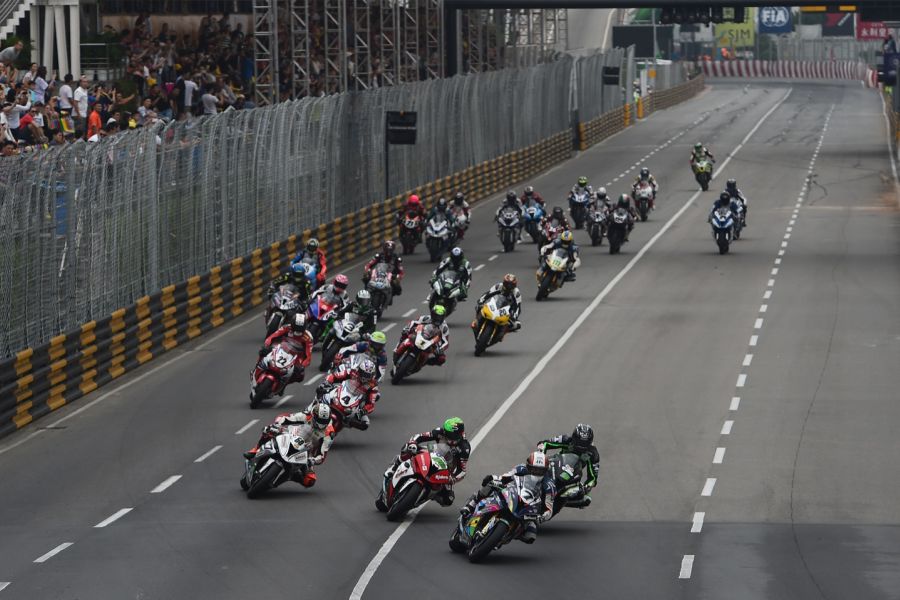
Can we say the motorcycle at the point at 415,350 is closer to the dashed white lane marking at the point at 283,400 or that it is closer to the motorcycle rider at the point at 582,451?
the dashed white lane marking at the point at 283,400

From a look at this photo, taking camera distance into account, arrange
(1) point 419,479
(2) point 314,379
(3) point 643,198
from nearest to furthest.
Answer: (1) point 419,479, (2) point 314,379, (3) point 643,198

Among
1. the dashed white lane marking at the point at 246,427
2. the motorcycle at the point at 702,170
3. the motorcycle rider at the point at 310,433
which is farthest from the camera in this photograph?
the motorcycle at the point at 702,170

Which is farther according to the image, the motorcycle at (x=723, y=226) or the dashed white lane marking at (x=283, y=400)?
the motorcycle at (x=723, y=226)

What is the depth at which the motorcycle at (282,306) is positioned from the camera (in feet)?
105

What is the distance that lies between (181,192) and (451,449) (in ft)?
52.3

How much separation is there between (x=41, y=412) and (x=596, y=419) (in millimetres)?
8244

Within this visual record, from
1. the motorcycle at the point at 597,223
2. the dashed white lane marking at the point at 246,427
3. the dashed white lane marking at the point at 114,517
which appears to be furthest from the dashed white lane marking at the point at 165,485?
the motorcycle at the point at 597,223

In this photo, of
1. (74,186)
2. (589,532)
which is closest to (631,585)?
(589,532)

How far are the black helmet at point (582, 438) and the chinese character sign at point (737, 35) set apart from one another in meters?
167

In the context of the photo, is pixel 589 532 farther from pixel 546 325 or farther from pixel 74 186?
pixel 546 325

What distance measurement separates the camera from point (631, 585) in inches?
725

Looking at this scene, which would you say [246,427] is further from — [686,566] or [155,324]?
[686,566]

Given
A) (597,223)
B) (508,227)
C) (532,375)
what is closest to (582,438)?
(532,375)

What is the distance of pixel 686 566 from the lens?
63.0ft
